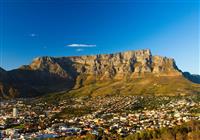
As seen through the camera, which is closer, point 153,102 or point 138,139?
point 138,139

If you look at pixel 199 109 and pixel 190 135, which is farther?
pixel 199 109

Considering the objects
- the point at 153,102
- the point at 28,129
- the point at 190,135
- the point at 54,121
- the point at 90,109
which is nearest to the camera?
the point at 190,135

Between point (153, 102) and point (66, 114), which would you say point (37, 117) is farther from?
point (153, 102)

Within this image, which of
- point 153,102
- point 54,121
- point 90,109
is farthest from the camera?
point 153,102

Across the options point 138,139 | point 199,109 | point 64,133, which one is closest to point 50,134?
point 64,133

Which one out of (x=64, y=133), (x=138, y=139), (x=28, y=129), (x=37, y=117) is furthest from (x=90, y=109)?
(x=138, y=139)

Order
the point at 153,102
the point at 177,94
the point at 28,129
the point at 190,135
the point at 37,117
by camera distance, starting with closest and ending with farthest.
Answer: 1. the point at 190,135
2. the point at 28,129
3. the point at 37,117
4. the point at 153,102
5. the point at 177,94

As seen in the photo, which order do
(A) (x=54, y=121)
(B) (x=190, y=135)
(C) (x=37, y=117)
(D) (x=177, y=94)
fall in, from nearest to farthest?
1. (B) (x=190, y=135)
2. (A) (x=54, y=121)
3. (C) (x=37, y=117)
4. (D) (x=177, y=94)

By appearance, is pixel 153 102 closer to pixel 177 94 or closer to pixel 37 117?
pixel 177 94
